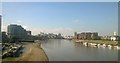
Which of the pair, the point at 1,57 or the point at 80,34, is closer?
the point at 1,57

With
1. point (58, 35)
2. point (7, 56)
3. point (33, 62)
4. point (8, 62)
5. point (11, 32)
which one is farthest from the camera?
point (58, 35)

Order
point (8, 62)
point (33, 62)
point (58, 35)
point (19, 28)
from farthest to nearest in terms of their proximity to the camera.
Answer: point (58, 35) → point (19, 28) → point (33, 62) → point (8, 62)

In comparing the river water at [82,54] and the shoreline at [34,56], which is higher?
the shoreline at [34,56]

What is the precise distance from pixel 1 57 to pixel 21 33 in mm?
53151

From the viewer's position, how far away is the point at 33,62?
13719mm

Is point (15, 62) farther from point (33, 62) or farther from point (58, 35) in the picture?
point (58, 35)

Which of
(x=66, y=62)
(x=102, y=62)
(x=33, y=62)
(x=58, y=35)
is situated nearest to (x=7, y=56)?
(x=33, y=62)

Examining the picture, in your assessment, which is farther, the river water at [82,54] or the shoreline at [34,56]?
the river water at [82,54]

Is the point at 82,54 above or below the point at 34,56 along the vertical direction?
below

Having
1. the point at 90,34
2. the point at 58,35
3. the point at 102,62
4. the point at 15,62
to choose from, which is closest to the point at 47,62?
the point at 15,62

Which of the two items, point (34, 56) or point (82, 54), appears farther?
point (82, 54)

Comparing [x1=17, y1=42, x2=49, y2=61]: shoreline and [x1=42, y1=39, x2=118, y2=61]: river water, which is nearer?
[x1=17, y1=42, x2=49, y2=61]: shoreline

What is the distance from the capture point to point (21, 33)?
6688 cm

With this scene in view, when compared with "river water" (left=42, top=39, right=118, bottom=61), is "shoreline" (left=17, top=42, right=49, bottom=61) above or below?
above
